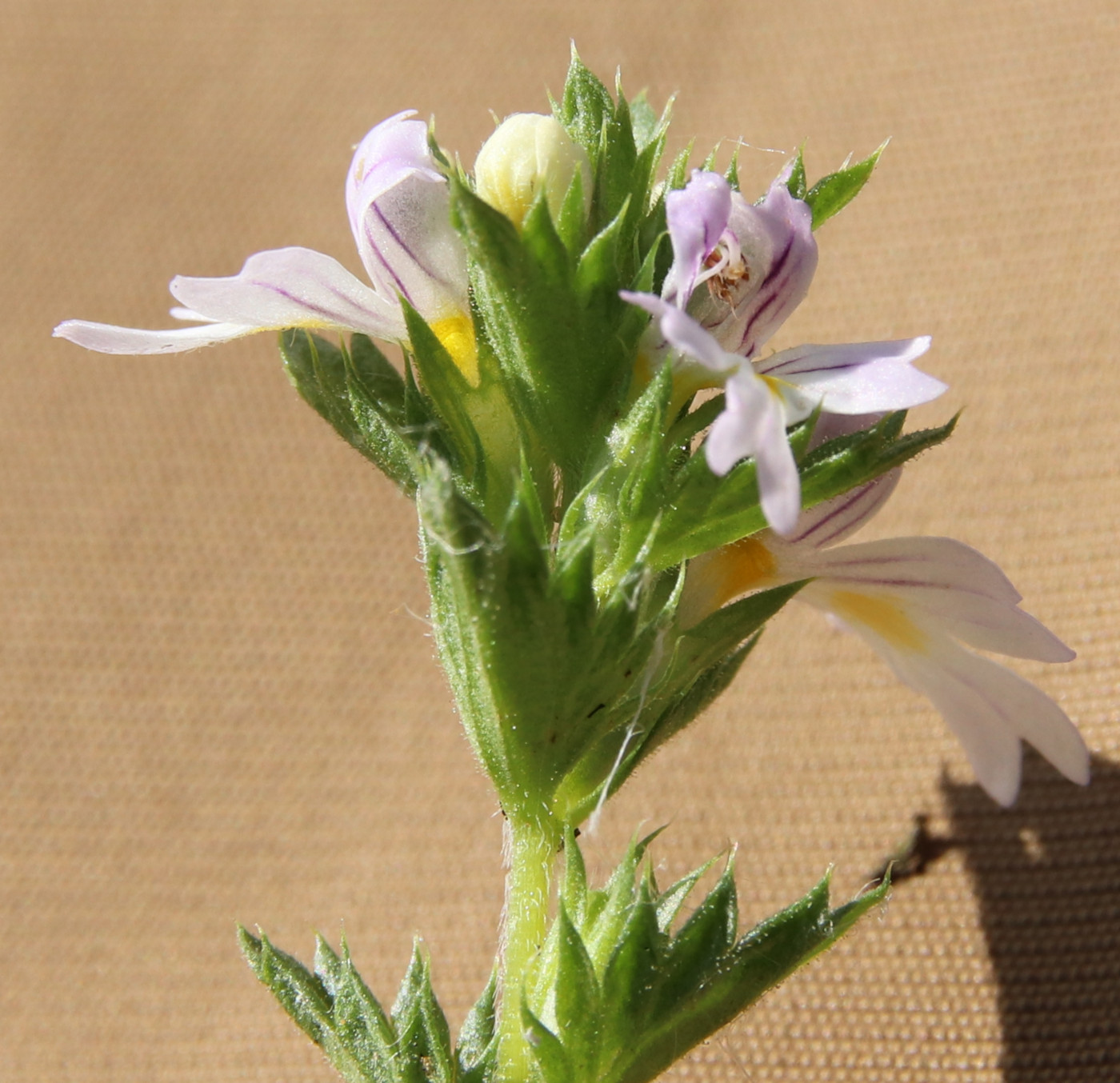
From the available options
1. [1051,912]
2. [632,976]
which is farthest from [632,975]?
[1051,912]

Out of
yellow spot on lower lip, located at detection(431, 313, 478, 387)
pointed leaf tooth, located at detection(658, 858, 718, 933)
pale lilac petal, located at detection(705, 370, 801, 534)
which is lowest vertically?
pointed leaf tooth, located at detection(658, 858, 718, 933)

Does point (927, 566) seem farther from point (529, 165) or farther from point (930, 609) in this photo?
point (529, 165)

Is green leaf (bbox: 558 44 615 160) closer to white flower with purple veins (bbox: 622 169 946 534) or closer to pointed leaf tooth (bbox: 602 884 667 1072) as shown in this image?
white flower with purple veins (bbox: 622 169 946 534)

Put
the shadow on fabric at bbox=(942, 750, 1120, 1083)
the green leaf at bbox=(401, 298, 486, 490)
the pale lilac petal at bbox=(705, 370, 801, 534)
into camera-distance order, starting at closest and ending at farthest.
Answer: the pale lilac petal at bbox=(705, 370, 801, 534)
the green leaf at bbox=(401, 298, 486, 490)
the shadow on fabric at bbox=(942, 750, 1120, 1083)

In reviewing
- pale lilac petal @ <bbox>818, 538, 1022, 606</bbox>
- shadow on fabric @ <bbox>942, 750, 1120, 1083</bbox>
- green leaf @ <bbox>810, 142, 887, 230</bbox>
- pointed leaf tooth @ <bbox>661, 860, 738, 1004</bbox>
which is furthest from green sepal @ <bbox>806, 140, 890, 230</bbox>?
shadow on fabric @ <bbox>942, 750, 1120, 1083</bbox>

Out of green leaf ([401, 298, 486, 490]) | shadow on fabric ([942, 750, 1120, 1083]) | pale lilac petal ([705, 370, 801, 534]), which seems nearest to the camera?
pale lilac petal ([705, 370, 801, 534])

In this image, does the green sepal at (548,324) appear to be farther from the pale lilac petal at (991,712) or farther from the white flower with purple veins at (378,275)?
the pale lilac petal at (991,712)
